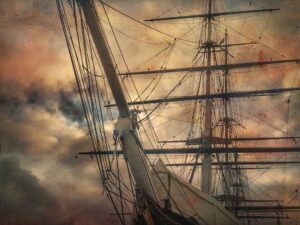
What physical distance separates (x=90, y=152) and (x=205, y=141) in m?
7.08

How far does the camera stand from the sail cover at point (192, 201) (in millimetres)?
14539

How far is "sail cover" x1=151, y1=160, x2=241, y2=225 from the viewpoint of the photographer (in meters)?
14.5

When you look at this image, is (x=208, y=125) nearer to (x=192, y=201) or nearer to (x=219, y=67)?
(x=219, y=67)

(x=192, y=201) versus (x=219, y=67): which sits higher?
(x=219, y=67)

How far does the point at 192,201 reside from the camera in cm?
1483

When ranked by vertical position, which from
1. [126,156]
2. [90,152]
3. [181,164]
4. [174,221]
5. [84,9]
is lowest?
[174,221]

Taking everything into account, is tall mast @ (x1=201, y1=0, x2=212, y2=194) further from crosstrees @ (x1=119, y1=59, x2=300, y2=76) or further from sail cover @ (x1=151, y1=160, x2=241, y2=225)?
sail cover @ (x1=151, y1=160, x2=241, y2=225)

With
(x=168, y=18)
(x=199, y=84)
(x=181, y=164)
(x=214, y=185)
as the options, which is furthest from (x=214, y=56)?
(x=214, y=185)

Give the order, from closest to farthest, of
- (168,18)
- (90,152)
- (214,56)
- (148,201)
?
(148,201) < (90,152) < (168,18) < (214,56)

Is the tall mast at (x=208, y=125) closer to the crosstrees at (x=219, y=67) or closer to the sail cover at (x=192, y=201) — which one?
the crosstrees at (x=219, y=67)

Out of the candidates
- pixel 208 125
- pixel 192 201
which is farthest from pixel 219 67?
pixel 192 201

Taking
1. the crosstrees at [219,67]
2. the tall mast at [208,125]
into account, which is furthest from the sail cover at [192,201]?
the crosstrees at [219,67]

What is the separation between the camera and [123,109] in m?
11.2

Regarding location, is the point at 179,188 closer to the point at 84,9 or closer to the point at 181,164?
the point at 84,9
